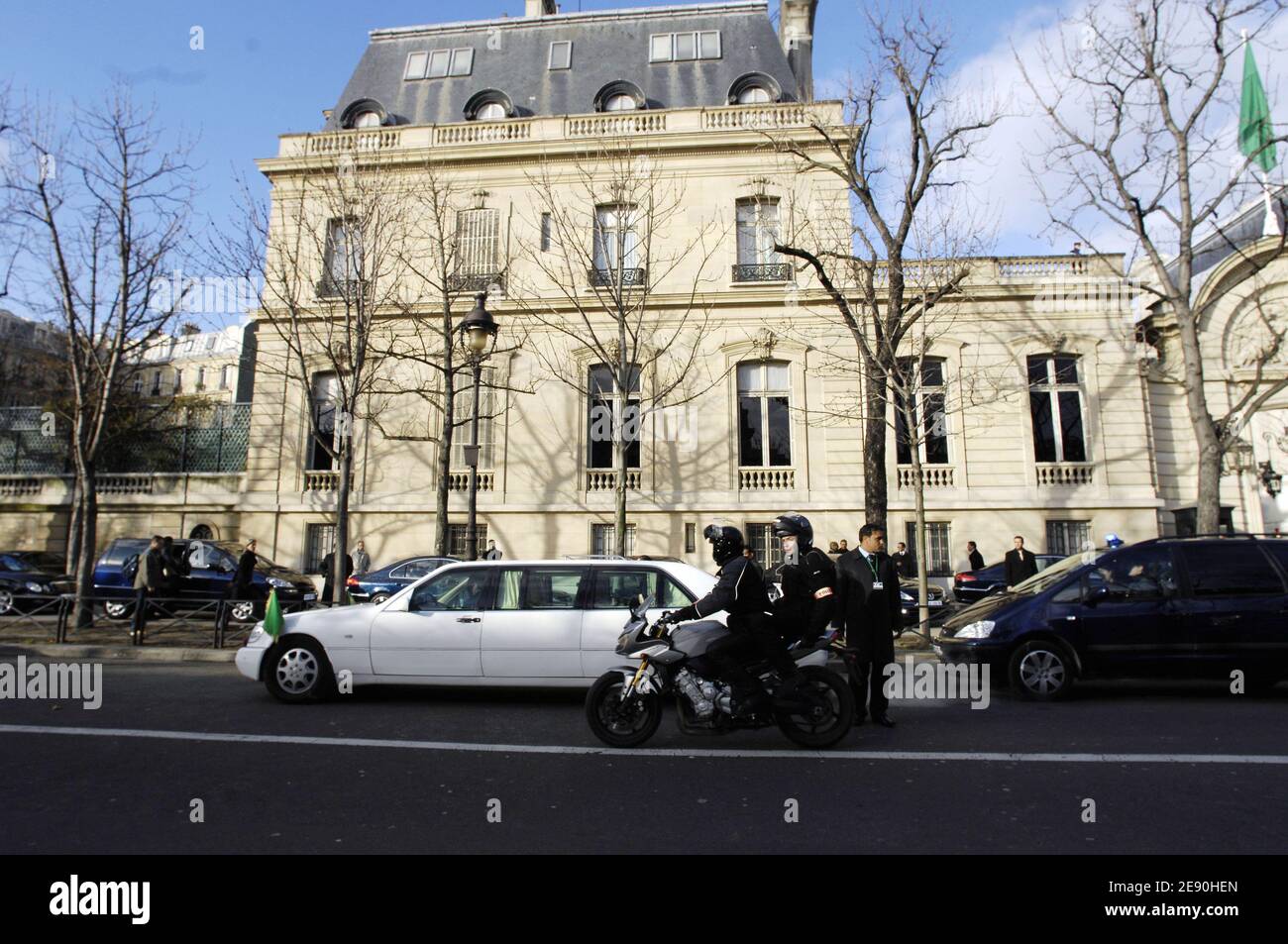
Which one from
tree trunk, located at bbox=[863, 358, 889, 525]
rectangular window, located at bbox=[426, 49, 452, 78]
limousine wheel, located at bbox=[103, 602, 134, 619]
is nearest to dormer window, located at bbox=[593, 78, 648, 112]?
rectangular window, located at bbox=[426, 49, 452, 78]

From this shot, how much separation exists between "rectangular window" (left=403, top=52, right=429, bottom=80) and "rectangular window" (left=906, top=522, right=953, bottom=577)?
22579 mm

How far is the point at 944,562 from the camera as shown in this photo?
2070cm

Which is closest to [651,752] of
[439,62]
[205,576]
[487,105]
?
[205,576]

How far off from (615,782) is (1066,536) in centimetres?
1967

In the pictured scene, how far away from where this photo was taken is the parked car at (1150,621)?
26.3 feet

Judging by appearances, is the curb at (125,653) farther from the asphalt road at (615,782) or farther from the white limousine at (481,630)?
the white limousine at (481,630)

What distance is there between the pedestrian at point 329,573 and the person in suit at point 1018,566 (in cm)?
1409

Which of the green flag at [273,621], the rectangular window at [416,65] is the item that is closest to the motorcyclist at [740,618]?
the green flag at [273,621]

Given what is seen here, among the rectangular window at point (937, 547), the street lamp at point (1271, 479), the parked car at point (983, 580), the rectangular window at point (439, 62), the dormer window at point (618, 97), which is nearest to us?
the parked car at point (983, 580)

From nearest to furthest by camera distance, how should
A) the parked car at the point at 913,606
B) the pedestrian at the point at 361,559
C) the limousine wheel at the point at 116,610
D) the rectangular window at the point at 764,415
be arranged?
the parked car at the point at 913,606
the limousine wheel at the point at 116,610
the pedestrian at the point at 361,559
the rectangular window at the point at 764,415

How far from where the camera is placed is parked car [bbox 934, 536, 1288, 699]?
26.3 feet

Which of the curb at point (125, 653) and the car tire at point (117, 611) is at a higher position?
the car tire at point (117, 611)

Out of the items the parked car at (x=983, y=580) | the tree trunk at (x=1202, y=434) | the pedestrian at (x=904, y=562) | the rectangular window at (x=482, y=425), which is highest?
the rectangular window at (x=482, y=425)
